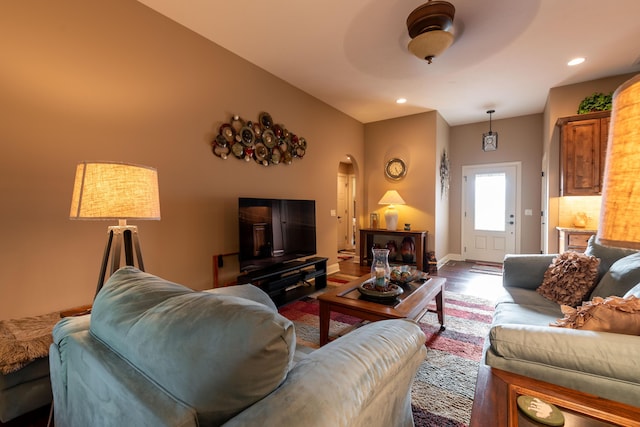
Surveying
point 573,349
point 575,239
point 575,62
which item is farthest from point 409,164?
point 573,349

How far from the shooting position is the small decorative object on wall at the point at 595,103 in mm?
3512

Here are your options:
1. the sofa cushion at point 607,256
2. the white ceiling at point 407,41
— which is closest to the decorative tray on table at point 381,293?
the sofa cushion at point 607,256

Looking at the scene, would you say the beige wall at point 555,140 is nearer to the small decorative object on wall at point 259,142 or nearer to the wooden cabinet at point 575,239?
the wooden cabinet at point 575,239

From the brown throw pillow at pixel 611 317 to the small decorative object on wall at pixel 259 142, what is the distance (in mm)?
3056

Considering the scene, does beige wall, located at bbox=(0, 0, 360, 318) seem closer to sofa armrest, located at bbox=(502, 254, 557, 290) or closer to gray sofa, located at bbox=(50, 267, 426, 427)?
gray sofa, located at bbox=(50, 267, 426, 427)

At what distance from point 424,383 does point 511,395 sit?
1.11m

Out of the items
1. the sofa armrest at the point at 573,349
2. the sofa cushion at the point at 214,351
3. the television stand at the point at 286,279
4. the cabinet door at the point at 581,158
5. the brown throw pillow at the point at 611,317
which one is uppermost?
the cabinet door at the point at 581,158

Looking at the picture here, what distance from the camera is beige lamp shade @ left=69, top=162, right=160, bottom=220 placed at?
4.63 ft

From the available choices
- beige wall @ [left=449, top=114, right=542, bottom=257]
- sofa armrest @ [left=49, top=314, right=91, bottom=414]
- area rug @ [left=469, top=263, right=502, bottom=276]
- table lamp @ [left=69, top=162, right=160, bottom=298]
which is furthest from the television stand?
beige wall @ [left=449, top=114, right=542, bottom=257]

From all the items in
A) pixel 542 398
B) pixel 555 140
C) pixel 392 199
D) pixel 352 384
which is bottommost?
pixel 542 398

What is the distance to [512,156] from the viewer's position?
543 cm

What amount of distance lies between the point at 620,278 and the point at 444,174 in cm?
416

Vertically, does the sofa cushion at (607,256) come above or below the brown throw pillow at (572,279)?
above

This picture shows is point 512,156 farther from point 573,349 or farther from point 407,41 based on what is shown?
point 573,349
